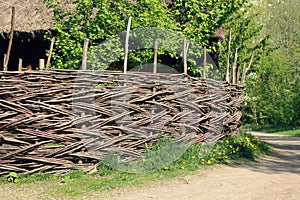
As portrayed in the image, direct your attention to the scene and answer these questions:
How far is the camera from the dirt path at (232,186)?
4.96 m

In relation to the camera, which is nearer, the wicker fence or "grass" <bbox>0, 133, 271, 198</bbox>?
"grass" <bbox>0, 133, 271, 198</bbox>

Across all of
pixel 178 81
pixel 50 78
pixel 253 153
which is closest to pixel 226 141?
pixel 253 153

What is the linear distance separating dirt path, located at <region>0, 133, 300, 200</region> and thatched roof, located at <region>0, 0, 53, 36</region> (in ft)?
18.2

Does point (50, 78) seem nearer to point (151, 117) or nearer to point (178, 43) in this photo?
point (151, 117)

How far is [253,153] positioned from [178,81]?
2499mm

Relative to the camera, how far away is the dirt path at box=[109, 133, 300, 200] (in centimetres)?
496

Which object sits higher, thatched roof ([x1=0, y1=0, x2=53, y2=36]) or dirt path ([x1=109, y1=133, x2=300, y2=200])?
thatched roof ([x1=0, y1=0, x2=53, y2=36])

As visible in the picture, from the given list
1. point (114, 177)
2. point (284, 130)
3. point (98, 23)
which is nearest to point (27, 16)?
point (98, 23)

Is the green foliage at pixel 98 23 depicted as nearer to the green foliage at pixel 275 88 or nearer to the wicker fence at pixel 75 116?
the wicker fence at pixel 75 116

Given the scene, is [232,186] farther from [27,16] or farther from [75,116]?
[27,16]

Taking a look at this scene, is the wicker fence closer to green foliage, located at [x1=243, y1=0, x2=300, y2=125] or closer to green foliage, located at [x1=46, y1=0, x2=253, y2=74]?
green foliage, located at [x1=46, y1=0, x2=253, y2=74]

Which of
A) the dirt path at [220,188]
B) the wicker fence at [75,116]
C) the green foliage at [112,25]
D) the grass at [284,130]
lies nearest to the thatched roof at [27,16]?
the green foliage at [112,25]

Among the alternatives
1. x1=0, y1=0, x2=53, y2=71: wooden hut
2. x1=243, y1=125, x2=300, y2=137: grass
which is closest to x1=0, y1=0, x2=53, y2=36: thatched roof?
x1=0, y1=0, x2=53, y2=71: wooden hut

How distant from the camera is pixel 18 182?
5.38 m
